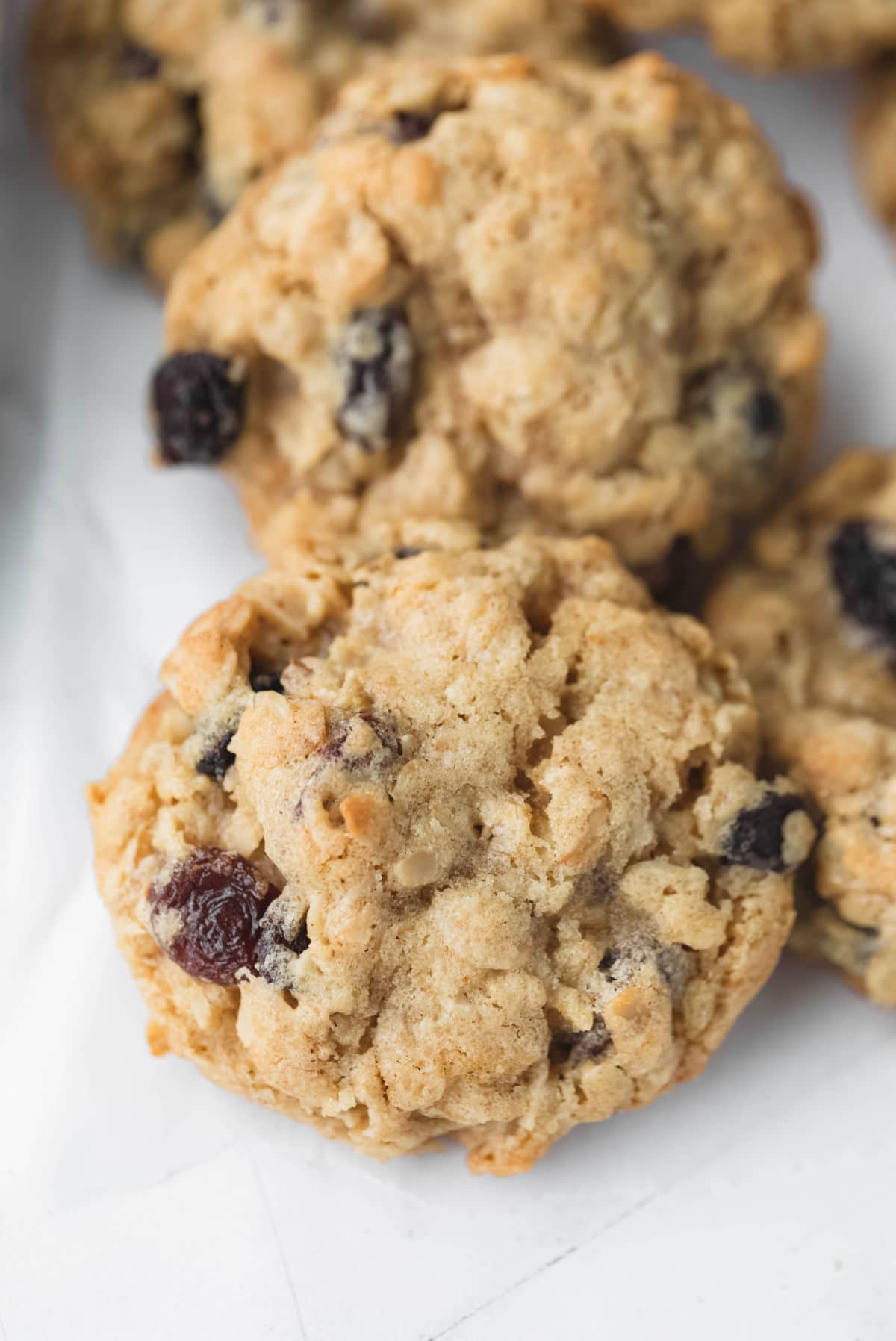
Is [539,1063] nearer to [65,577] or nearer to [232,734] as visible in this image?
[232,734]

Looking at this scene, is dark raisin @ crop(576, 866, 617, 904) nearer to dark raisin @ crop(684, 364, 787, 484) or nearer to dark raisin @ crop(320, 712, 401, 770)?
dark raisin @ crop(320, 712, 401, 770)

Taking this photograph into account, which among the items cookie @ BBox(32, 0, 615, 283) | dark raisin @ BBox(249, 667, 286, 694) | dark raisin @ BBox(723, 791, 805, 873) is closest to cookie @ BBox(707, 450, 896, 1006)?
dark raisin @ BBox(723, 791, 805, 873)

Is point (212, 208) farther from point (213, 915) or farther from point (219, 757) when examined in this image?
point (213, 915)

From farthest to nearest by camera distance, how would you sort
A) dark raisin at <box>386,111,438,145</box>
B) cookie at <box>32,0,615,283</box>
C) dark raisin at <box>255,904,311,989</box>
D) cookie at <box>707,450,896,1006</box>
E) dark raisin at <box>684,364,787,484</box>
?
1. cookie at <box>32,0,615,283</box>
2. dark raisin at <box>684,364,787,484</box>
3. dark raisin at <box>386,111,438,145</box>
4. cookie at <box>707,450,896,1006</box>
5. dark raisin at <box>255,904,311,989</box>

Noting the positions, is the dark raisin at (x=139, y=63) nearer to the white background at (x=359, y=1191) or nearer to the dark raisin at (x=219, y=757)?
the white background at (x=359, y=1191)

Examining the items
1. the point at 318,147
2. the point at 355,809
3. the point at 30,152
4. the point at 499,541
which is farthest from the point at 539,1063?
the point at 30,152

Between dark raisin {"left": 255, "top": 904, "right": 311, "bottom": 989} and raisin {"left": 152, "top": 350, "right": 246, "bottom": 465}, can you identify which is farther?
raisin {"left": 152, "top": 350, "right": 246, "bottom": 465}

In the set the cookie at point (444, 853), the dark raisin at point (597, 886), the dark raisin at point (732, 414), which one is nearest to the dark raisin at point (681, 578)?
the dark raisin at point (732, 414)
